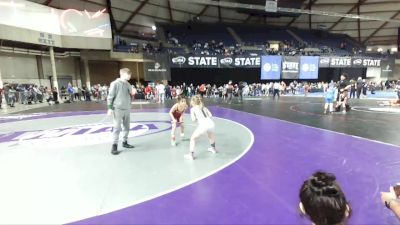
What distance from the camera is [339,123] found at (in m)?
8.62

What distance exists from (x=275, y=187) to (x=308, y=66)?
27739 mm

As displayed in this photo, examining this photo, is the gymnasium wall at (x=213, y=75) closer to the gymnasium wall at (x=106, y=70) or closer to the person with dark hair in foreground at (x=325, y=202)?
the gymnasium wall at (x=106, y=70)

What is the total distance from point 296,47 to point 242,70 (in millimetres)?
9565

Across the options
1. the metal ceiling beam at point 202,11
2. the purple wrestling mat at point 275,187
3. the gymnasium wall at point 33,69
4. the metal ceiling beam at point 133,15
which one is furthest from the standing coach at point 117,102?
the metal ceiling beam at point 202,11

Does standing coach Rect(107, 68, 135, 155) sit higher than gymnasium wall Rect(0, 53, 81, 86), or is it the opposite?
gymnasium wall Rect(0, 53, 81, 86)

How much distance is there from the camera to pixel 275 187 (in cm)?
364

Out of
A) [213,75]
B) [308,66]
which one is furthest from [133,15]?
[308,66]

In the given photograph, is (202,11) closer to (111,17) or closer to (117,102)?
(111,17)

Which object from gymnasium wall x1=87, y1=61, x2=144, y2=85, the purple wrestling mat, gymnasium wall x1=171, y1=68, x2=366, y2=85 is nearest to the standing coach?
the purple wrestling mat

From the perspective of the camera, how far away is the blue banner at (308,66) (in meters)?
28.2

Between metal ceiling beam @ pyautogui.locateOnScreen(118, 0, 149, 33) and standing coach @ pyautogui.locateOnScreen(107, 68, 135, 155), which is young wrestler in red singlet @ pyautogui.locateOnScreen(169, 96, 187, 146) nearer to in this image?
standing coach @ pyautogui.locateOnScreen(107, 68, 135, 155)

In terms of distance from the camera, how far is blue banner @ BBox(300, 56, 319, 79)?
28250mm

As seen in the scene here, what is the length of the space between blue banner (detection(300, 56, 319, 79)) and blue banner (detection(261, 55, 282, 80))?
8.85 feet

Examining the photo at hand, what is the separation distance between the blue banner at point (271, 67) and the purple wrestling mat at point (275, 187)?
2191 centimetres
